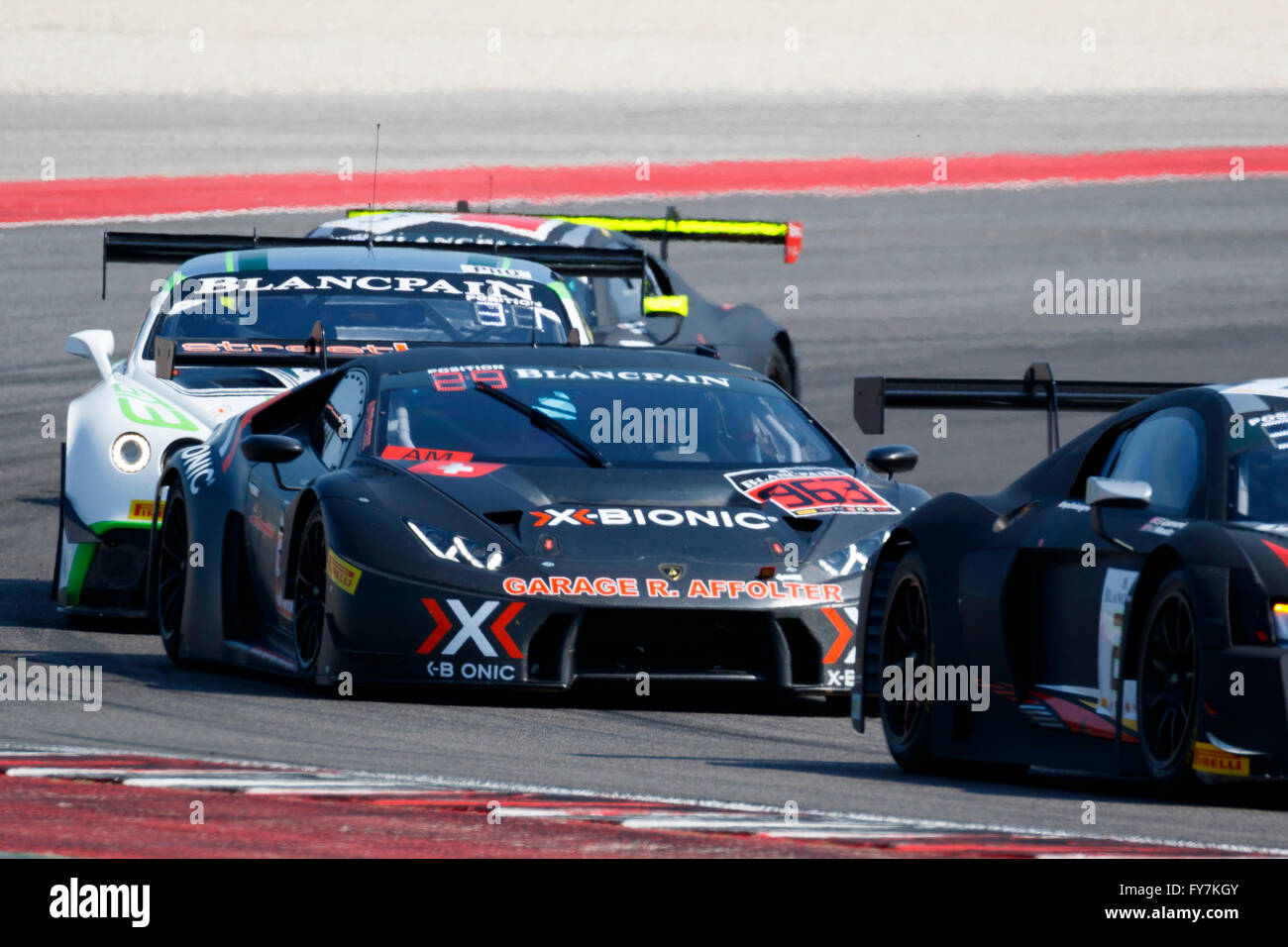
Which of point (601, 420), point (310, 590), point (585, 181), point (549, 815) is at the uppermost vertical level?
point (585, 181)

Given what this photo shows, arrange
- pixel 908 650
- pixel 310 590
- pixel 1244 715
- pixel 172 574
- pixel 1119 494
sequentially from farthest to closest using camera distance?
pixel 172 574, pixel 310 590, pixel 908 650, pixel 1119 494, pixel 1244 715

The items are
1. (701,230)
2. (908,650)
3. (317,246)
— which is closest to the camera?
(908,650)

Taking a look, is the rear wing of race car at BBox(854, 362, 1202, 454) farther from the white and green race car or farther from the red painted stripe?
the red painted stripe

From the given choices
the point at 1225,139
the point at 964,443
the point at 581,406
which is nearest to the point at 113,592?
the point at 581,406

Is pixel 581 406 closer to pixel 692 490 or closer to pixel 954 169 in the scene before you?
pixel 692 490

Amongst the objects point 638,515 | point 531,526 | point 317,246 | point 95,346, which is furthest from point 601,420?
point 317,246

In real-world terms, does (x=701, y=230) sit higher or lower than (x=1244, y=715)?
higher

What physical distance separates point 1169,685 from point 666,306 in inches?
293

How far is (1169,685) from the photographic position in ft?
19.9

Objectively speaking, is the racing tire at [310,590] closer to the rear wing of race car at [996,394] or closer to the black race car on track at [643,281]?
the rear wing of race car at [996,394]

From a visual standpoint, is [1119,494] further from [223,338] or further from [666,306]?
[666,306]

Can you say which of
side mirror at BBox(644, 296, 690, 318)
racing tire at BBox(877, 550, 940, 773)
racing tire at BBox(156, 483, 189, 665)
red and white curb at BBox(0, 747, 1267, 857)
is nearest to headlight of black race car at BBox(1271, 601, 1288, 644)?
red and white curb at BBox(0, 747, 1267, 857)

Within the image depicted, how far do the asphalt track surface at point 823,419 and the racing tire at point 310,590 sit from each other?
15 cm

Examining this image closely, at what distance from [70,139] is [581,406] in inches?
981
